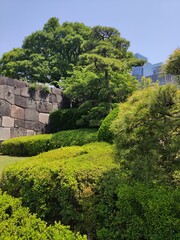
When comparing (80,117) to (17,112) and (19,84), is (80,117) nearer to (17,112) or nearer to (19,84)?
(17,112)

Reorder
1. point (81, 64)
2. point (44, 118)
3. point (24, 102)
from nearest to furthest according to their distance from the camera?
point (24, 102) → point (44, 118) → point (81, 64)

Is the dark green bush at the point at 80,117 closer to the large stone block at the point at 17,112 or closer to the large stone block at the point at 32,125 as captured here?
the large stone block at the point at 32,125

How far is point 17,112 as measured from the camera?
31.8ft

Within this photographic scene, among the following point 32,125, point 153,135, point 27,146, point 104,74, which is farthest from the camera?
point 32,125

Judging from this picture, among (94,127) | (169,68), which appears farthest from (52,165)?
(94,127)

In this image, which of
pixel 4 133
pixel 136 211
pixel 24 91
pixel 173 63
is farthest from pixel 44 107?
pixel 136 211

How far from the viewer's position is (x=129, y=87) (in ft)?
27.4

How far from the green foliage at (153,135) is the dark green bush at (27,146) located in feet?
16.8

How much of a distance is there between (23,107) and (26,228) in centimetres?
795

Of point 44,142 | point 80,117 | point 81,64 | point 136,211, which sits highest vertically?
point 81,64

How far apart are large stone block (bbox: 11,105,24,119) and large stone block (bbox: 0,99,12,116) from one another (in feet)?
0.52

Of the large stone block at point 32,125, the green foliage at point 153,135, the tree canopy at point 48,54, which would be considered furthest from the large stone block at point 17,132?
the green foliage at point 153,135

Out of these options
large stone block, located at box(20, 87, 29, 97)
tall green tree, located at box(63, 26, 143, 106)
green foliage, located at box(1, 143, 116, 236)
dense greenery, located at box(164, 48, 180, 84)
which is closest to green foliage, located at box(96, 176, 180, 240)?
green foliage, located at box(1, 143, 116, 236)

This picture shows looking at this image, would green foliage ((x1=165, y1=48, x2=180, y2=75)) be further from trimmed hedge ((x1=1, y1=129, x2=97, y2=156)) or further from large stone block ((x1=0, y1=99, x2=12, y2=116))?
large stone block ((x1=0, y1=99, x2=12, y2=116))
